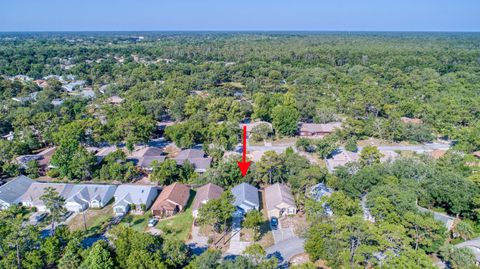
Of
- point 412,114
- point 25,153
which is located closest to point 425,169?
point 412,114

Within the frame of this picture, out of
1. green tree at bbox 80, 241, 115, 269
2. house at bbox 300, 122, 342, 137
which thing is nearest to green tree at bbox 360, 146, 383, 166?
house at bbox 300, 122, 342, 137

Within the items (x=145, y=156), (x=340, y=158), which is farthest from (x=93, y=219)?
(x=340, y=158)

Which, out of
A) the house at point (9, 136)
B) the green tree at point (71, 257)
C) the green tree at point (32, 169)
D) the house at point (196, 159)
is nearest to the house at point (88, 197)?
the green tree at point (32, 169)

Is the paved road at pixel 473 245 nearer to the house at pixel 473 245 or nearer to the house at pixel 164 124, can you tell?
the house at pixel 473 245

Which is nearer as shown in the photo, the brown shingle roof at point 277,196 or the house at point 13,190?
the brown shingle roof at point 277,196

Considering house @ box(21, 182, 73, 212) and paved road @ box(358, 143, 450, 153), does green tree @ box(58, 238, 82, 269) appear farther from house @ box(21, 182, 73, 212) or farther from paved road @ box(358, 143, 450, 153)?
paved road @ box(358, 143, 450, 153)

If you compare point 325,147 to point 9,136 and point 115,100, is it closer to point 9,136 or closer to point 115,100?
point 9,136
